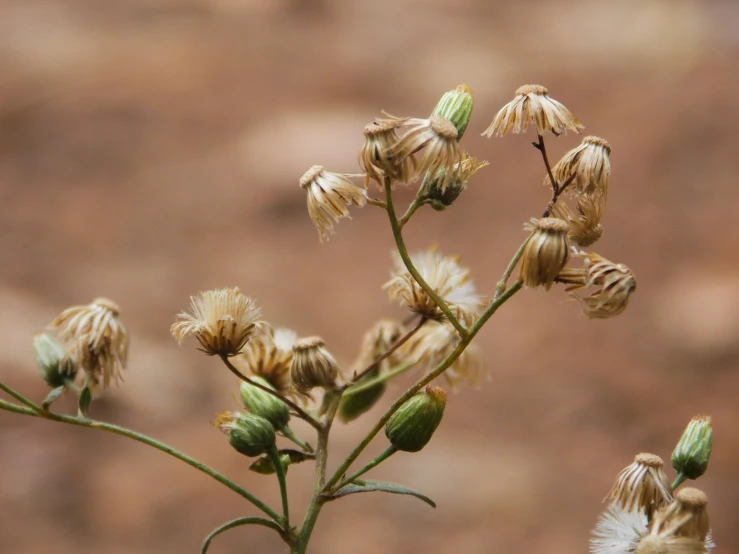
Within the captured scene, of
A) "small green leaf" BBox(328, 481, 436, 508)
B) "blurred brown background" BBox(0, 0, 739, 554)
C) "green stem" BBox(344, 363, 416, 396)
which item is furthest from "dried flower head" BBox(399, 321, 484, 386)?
"blurred brown background" BBox(0, 0, 739, 554)

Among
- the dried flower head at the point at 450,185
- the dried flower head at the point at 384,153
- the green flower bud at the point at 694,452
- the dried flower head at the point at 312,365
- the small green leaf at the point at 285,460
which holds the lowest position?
the green flower bud at the point at 694,452

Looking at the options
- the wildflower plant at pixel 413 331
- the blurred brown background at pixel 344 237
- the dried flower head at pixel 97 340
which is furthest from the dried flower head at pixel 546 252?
the blurred brown background at pixel 344 237

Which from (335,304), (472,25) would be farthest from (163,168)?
(472,25)

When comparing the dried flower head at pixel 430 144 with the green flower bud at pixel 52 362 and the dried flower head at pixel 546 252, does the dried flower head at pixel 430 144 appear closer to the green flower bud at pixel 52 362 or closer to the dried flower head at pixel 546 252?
the dried flower head at pixel 546 252

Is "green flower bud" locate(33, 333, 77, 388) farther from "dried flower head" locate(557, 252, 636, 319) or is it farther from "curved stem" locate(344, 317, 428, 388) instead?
"dried flower head" locate(557, 252, 636, 319)

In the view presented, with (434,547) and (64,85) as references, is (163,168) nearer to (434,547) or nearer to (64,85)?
(64,85)
